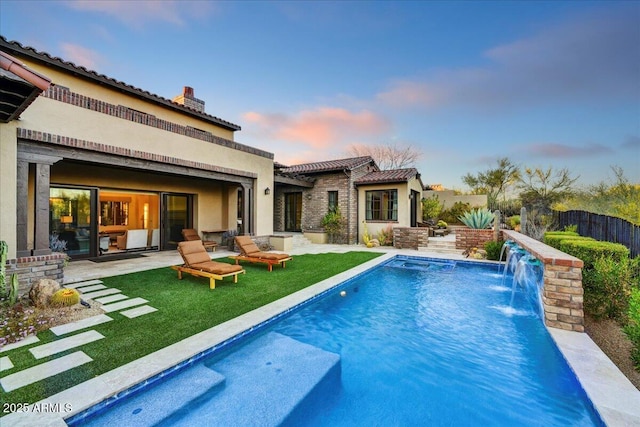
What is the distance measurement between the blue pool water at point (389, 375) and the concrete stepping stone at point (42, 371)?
3.45ft

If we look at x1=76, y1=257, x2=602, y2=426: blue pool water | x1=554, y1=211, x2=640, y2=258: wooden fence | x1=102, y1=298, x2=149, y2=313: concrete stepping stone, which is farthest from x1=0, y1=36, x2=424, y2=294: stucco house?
x1=554, y1=211, x2=640, y2=258: wooden fence

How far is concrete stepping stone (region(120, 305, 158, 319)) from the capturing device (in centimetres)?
499

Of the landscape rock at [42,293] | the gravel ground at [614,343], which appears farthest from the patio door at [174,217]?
the gravel ground at [614,343]

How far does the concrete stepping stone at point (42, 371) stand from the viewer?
2.94 metres

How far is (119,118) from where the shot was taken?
807 centimetres

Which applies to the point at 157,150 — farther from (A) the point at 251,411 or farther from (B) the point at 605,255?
(B) the point at 605,255

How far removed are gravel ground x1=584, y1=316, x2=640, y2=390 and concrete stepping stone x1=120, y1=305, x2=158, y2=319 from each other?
7512 millimetres

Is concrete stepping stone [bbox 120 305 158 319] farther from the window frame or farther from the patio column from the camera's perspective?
the window frame

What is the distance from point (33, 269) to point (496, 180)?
35.2m

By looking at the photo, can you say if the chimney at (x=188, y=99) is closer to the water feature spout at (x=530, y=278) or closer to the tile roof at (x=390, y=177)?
the tile roof at (x=390, y=177)

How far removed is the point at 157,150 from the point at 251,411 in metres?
8.91

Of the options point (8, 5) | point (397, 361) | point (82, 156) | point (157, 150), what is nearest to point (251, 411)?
point (397, 361)

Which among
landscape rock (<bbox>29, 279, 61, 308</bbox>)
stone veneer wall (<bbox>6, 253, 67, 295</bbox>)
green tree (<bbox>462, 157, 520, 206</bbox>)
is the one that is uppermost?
green tree (<bbox>462, 157, 520, 206</bbox>)

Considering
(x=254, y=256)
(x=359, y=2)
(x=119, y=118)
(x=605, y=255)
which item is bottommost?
(x=254, y=256)
